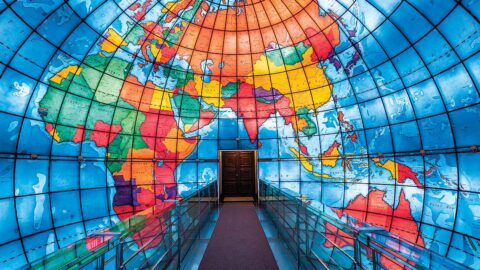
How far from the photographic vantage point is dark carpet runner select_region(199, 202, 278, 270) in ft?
19.2

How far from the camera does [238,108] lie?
22.0 m

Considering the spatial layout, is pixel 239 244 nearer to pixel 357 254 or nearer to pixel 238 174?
pixel 357 254

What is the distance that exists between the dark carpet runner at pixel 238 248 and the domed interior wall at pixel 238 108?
479 inches

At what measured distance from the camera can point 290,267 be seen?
18.3 feet

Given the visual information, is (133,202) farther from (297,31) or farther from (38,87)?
(297,31)

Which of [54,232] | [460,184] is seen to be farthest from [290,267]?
[54,232]

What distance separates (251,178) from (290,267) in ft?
53.4

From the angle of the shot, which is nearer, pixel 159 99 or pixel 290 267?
pixel 290 267

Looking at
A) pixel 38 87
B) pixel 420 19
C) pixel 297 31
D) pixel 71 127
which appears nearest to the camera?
pixel 420 19

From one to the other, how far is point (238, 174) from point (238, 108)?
566cm

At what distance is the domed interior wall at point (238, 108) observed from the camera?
13.9m

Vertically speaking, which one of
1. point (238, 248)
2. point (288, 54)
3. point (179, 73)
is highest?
point (288, 54)

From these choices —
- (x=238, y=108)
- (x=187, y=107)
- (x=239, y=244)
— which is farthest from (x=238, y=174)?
(x=239, y=244)

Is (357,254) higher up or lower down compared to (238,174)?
lower down
